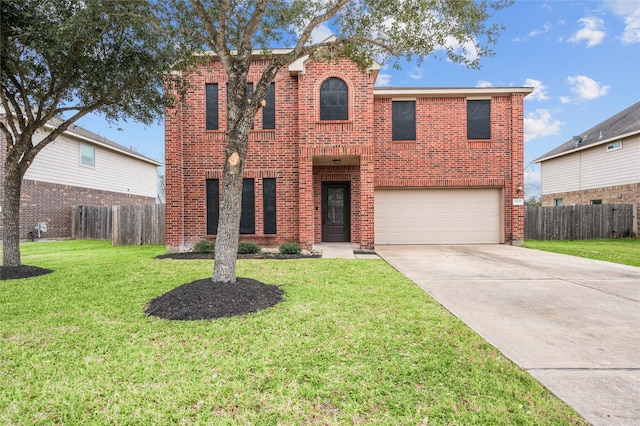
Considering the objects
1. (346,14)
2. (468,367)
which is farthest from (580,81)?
(468,367)

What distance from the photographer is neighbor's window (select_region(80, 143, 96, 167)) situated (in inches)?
667

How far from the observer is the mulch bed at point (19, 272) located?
6.30 metres

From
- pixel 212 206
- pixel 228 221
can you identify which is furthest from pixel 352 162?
pixel 228 221

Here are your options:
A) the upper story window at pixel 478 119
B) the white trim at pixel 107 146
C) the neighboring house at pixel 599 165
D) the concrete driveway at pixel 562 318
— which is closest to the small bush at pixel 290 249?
the concrete driveway at pixel 562 318

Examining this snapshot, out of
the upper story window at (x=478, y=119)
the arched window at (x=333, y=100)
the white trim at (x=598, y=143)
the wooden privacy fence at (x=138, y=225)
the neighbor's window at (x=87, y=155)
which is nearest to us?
the arched window at (x=333, y=100)

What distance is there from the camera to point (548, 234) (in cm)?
1448

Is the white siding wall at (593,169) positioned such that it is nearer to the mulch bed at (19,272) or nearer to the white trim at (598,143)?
the white trim at (598,143)

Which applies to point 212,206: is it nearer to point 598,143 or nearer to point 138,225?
Answer: point 138,225

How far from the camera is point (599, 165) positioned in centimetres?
1747

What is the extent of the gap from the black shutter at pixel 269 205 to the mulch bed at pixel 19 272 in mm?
5575

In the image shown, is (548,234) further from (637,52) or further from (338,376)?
(338,376)

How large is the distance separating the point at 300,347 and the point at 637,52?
1995 cm

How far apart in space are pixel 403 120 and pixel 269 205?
6063 millimetres

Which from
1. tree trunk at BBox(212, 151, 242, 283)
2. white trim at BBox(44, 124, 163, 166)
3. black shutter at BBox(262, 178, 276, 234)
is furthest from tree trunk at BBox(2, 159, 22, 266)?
white trim at BBox(44, 124, 163, 166)
